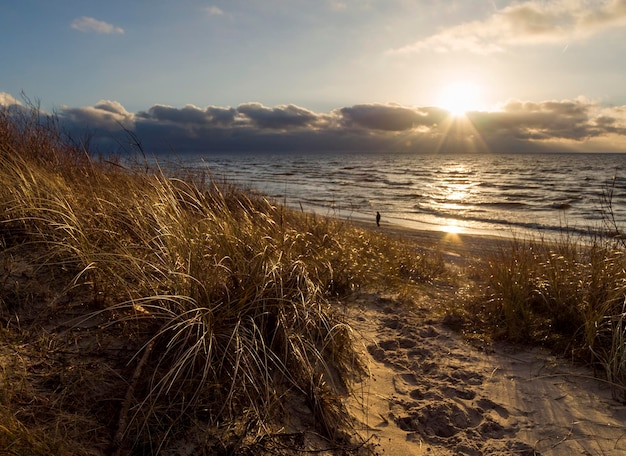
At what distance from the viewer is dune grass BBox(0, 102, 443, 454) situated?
2.27 m

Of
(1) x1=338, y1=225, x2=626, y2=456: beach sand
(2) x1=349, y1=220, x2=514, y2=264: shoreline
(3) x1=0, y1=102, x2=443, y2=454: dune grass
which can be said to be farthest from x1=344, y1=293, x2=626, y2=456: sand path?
(2) x1=349, y1=220, x2=514, y2=264: shoreline

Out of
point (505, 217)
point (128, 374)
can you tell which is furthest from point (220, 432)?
point (505, 217)

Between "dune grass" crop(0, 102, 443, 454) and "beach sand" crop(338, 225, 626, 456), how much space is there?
0.32 metres

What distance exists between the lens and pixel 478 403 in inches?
132

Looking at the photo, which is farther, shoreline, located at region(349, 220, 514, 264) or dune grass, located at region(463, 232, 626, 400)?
shoreline, located at region(349, 220, 514, 264)

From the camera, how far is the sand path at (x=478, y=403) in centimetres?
285

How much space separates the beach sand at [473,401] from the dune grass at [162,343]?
325mm

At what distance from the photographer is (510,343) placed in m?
4.23

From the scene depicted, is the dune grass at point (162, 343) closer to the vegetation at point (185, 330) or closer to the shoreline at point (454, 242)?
the vegetation at point (185, 330)

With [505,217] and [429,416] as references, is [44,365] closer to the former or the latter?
[429,416]

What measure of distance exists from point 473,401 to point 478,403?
40mm

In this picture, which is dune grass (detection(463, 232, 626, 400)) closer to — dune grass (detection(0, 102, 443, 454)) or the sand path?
the sand path

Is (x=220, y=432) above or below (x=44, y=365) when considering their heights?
below

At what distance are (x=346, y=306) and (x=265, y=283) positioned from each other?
2.12m
